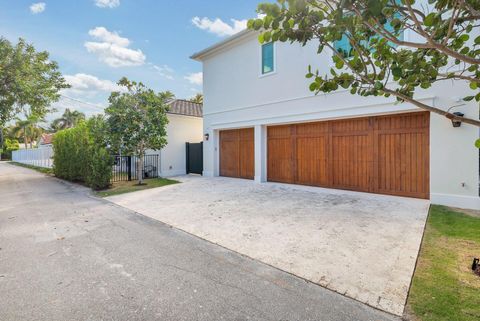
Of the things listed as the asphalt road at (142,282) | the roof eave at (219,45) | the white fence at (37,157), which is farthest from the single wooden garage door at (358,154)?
the white fence at (37,157)

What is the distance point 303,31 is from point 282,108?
7399 mm

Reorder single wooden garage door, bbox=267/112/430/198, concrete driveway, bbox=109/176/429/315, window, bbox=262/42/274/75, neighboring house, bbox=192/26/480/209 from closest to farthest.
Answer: concrete driveway, bbox=109/176/429/315
neighboring house, bbox=192/26/480/209
single wooden garage door, bbox=267/112/430/198
window, bbox=262/42/274/75

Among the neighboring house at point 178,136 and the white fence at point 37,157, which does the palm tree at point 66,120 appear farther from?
the neighboring house at point 178,136

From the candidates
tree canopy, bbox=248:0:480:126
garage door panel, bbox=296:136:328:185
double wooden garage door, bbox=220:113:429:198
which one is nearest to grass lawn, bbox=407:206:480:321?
tree canopy, bbox=248:0:480:126

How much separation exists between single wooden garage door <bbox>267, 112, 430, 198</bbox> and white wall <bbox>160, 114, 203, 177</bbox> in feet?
20.0

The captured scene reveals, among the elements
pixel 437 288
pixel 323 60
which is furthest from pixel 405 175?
pixel 437 288

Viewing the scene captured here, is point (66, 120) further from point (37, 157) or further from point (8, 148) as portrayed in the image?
point (37, 157)

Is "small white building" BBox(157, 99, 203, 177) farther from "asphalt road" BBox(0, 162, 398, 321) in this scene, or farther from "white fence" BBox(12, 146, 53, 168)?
"white fence" BBox(12, 146, 53, 168)

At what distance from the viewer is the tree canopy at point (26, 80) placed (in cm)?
1194

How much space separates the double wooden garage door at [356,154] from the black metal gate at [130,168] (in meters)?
5.66

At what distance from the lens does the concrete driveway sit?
314cm

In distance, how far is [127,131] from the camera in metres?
10.4

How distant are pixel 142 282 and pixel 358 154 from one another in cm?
741

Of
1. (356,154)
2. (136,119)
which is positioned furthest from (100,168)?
(356,154)
